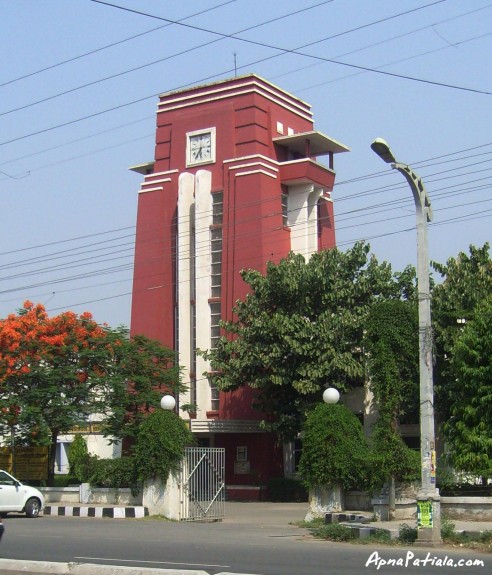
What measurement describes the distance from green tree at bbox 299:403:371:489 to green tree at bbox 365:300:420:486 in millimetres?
692

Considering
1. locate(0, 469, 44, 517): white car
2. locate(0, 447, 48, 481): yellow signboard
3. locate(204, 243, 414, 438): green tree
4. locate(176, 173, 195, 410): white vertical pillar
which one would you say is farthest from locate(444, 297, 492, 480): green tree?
locate(0, 447, 48, 481): yellow signboard

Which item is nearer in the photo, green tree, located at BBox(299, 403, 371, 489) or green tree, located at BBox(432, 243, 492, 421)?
green tree, located at BBox(299, 403, 371, 489)

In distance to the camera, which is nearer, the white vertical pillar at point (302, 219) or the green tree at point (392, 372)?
the green tree at point (392, 372)

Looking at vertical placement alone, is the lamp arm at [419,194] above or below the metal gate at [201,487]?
above

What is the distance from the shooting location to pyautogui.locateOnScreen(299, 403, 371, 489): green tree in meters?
22.7

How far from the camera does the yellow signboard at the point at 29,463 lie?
111 ft

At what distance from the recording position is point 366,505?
23.3 metres

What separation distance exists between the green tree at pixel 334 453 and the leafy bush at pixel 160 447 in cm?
368

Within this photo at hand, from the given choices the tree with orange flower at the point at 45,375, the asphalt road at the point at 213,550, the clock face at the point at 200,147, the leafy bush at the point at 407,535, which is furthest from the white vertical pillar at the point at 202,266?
the leafy bush at the point at 407,535

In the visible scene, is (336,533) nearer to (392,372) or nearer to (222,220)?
(392,372)

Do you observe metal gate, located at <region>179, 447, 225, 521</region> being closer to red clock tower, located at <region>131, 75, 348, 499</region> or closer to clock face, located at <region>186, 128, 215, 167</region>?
red clock tower, located at <region>131, 75, 348, 499</region>

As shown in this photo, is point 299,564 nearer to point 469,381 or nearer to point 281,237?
point 469,381

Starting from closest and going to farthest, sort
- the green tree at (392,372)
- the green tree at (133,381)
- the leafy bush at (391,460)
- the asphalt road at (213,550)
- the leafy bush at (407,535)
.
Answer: the asphalt road at (213,550)
the leafy bush at (407,535)
the green tree at (392,372)
the leafy bush at (391,460)
the green tree at (133,381)

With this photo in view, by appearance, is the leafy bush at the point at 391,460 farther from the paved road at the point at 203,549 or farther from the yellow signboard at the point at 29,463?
the yellow signboard at the point at 29,463
